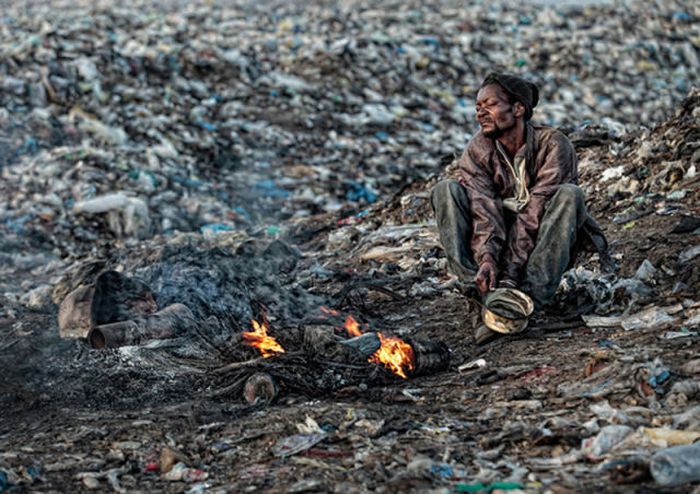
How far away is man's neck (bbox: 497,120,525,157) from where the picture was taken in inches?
149

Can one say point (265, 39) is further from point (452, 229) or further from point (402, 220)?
point (452, 229)

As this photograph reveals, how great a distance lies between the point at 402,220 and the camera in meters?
6.33

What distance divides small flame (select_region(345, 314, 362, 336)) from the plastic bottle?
1.75 m

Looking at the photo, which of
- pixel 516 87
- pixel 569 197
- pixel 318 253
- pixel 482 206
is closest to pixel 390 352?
pixel 482 206

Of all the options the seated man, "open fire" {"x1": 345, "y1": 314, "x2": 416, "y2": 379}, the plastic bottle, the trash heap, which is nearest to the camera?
the plastic bottle

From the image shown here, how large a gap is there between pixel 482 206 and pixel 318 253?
256cm

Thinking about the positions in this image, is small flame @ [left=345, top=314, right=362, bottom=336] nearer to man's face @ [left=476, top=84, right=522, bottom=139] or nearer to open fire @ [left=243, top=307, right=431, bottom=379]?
open fire @ [left=243, top=307, right=431, bottom=379]

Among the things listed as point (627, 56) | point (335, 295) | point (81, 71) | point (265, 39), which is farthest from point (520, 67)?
point (335, 295)

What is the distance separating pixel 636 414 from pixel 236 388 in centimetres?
159

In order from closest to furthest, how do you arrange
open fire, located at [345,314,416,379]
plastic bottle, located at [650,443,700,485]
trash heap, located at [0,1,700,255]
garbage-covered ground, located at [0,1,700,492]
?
1. plastic bottle, located at [650,443,700,485]
2. garbage-covered ground, located at [0,1,700,492]
3. open fire, located at [345,314,416,379]
4. trash heap, located at [0,1,700,255]

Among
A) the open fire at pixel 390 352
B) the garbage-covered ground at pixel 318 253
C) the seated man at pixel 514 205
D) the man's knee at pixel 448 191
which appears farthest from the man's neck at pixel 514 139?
the open fire at pixel 390 352

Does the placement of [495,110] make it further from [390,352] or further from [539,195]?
→ [390,352]

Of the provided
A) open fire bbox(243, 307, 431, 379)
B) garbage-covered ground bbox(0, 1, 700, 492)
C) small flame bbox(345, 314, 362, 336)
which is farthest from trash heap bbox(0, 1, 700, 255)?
open fire bbox(243, 307, 431, 379)

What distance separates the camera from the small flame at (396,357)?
3.57 m
